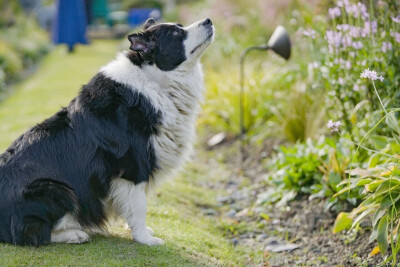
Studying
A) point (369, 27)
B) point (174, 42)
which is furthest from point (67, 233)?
point (369, 27)

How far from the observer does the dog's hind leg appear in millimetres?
3361

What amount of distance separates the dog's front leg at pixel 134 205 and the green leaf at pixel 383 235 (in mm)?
1492

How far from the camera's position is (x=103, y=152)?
344 centimetres

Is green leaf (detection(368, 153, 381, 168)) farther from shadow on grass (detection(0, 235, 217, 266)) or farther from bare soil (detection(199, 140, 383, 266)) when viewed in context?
shadow on grass (detection(0, 235, 217, 266))

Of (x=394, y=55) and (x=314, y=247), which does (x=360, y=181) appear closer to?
(x=314, y=247)

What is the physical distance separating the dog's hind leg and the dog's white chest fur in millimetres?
688

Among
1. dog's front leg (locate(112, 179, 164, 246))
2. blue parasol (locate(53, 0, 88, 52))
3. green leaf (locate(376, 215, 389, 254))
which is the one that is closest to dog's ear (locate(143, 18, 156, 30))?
dog's front leg (locate(112, 179, 164, 246))

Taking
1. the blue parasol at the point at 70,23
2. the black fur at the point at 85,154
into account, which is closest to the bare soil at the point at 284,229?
the black fur at the point at 85,154

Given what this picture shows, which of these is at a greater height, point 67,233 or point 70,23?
point 67,233

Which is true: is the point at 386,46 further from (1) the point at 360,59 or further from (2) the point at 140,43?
(2) the point at 140,43

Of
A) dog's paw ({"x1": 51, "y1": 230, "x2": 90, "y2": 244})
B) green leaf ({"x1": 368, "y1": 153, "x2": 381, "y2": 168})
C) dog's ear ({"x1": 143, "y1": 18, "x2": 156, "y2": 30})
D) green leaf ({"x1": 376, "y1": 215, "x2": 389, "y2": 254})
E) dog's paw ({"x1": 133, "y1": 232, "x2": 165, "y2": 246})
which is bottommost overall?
dog's paw ({"x1": 133, "y1": 232, "x2": 165, "y2": 246})

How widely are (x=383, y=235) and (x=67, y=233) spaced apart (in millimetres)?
2084

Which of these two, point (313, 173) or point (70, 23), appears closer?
point (313, 173)

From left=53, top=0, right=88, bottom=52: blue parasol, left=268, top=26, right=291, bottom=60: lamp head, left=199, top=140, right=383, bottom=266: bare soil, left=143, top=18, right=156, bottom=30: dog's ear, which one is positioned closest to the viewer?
left=199, top=140, right=383, bottom=266: bare soil
